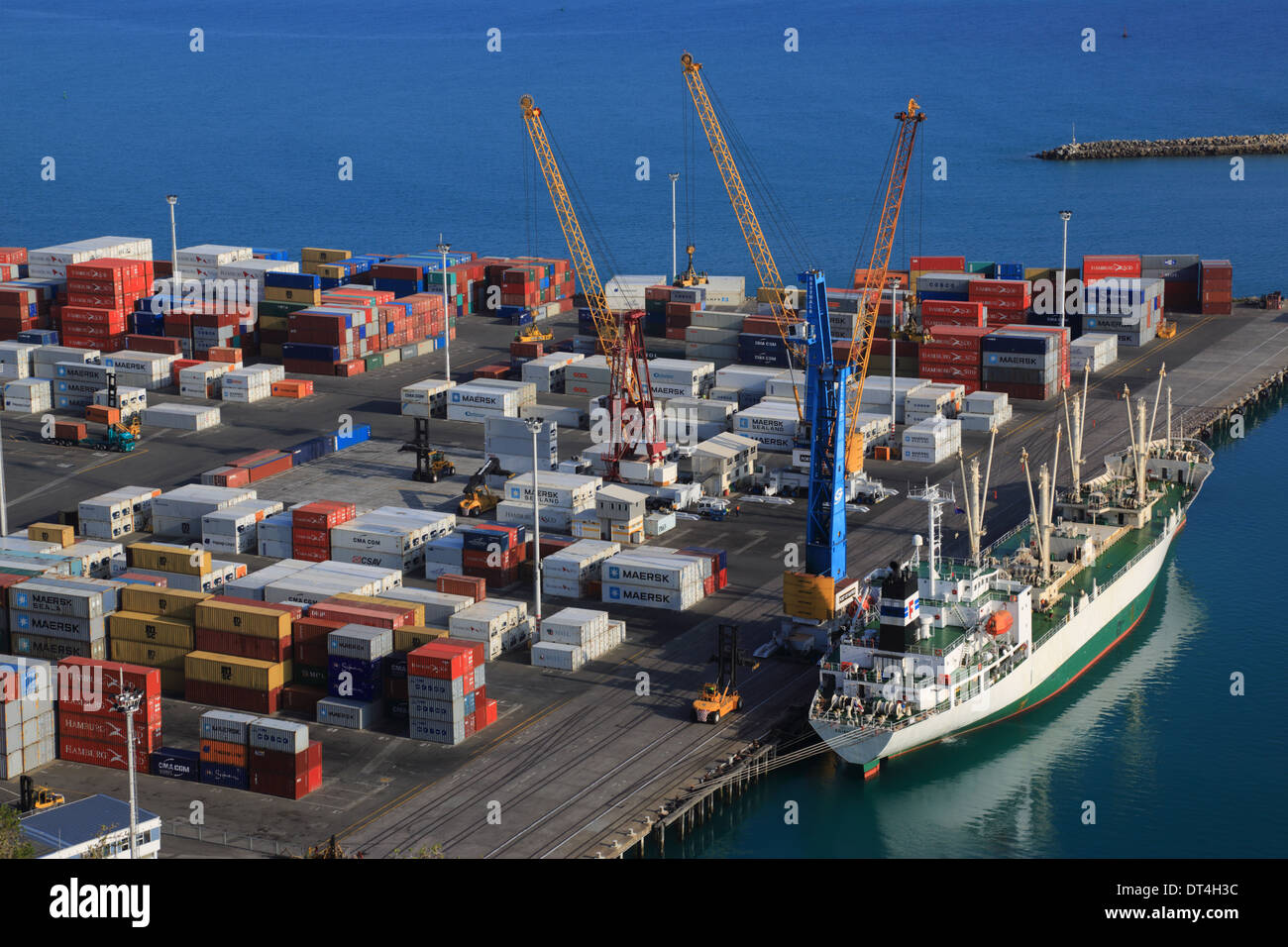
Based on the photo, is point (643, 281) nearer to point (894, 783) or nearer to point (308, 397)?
point (308, 397)

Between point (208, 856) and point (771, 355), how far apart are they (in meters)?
83.8

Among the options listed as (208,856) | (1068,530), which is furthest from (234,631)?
(1068,530)

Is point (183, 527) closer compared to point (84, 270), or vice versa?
point (183, 527)

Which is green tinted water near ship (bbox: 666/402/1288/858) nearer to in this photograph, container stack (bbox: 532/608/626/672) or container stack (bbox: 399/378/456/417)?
container stack (bbox: 532/608/626/672)

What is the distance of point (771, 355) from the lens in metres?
138

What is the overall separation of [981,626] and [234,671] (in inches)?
1300

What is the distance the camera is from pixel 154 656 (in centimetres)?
7819

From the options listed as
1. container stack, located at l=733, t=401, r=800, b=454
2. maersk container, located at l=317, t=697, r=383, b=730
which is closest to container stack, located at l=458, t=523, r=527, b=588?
maersk container, located at l=317, t=697, r=383, b=730

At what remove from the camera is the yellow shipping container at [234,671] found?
246ft

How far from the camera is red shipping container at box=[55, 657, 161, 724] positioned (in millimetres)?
70375

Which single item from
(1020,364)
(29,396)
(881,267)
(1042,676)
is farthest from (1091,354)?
(29,396)

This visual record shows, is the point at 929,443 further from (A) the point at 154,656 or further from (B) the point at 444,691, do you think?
(A) the point at 154,656

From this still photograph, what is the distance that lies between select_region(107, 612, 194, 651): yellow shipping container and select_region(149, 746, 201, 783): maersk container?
8.78 m

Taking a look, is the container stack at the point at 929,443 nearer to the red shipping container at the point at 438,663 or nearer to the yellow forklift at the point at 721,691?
the yellow forklift at the point at 721,691
